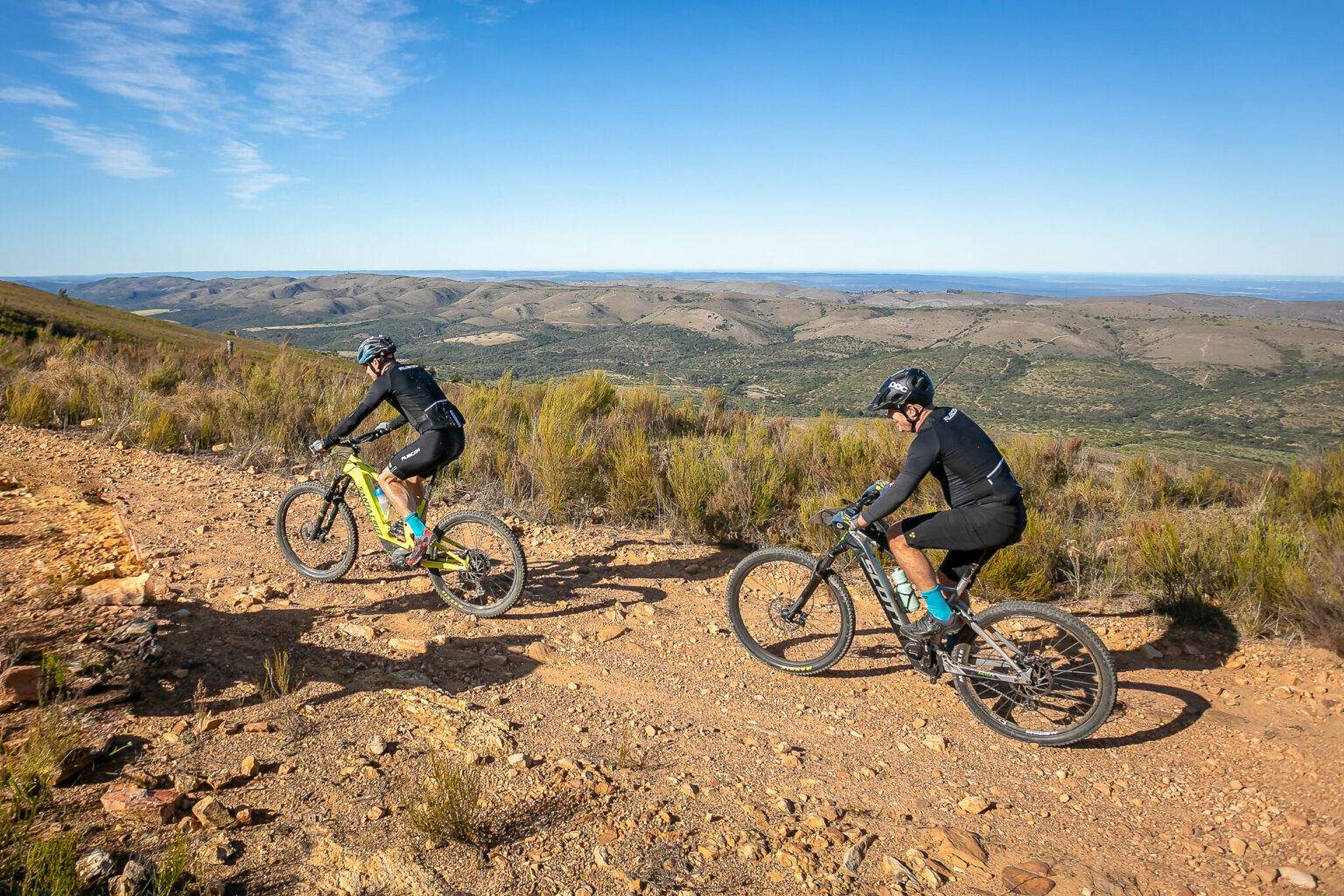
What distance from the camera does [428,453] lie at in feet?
16.9

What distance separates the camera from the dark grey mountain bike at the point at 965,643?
3.91 meters

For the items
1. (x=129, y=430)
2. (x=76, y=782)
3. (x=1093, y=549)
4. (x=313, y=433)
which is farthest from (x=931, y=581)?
(x=129, y=430)

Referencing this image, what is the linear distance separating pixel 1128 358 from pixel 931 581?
58.5 meters

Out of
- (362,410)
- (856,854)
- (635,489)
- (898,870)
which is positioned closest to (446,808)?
(856,854)

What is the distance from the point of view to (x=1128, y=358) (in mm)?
51125

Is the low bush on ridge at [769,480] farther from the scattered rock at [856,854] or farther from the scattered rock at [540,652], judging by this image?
the scattered rock at [856,854]

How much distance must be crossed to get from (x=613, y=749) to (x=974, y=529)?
2462 mm

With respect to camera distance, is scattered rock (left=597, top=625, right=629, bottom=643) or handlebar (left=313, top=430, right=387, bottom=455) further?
handlebar (left=313, top=430, right=387, bottom=455)

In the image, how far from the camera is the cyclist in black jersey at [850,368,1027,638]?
3912 millimetres

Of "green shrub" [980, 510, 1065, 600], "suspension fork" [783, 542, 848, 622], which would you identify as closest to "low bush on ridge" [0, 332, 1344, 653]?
"green shrub" [980, 510, 1065, 600]

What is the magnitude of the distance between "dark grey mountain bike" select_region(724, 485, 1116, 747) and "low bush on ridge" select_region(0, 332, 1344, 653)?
1723mm

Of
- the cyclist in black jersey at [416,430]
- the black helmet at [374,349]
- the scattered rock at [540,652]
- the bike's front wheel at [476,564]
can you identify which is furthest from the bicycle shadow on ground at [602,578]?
the black helmet at [374,349]

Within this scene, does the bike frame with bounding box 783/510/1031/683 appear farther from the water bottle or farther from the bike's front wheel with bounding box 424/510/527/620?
the bike's front wheel with bounding box 424/510/527/620

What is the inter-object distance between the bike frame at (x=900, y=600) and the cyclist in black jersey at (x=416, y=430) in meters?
2.96
